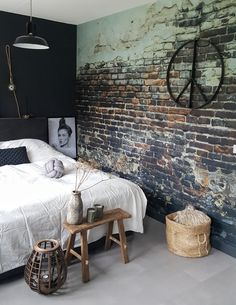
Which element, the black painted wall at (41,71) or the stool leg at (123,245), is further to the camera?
the black painted wall at (41,71)

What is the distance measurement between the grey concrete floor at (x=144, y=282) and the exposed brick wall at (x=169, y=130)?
17.6 inches

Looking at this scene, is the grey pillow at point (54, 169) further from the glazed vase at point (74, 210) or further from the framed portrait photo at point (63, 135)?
the framed portrait photo at point (63, 135)

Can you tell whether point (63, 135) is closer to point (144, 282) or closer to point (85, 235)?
point (85, 235)

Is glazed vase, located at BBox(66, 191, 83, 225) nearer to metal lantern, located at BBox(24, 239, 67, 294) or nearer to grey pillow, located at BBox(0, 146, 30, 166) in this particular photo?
metal lantern, located at BBox(24, 239, 67, 294)

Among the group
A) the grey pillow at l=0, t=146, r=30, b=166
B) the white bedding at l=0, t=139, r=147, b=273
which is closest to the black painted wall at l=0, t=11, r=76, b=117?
the grey pillow at l=0, t=146, r=30, b=166

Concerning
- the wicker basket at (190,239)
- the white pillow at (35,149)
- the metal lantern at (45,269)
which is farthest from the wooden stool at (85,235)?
the white pillow at (35,149)

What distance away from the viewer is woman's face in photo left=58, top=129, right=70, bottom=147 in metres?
4.85

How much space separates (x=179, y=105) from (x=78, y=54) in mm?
2348

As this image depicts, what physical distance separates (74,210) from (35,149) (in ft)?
6.19

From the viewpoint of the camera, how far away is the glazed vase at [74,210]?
241 centimetres

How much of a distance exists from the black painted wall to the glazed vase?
246cm

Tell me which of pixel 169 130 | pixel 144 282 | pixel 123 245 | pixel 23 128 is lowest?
pixel 144 282

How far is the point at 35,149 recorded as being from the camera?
4047 mm

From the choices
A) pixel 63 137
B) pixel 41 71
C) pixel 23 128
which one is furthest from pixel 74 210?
pixel 41 71
